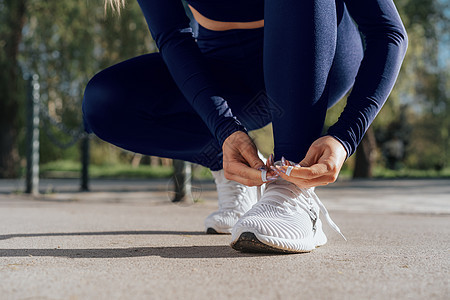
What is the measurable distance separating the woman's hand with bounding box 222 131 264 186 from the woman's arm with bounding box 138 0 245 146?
9 cm

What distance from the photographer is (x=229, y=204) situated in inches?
78.2

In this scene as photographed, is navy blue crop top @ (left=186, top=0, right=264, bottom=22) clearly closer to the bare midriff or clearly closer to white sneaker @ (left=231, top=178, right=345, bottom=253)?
the bare midriff

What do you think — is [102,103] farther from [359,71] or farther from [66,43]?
[66,43]

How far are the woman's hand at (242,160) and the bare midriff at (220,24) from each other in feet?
2.32

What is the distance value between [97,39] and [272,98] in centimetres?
898

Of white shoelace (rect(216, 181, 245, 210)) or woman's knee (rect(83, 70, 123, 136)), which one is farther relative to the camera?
white shoelace (rect(216, 181, 245, 210))

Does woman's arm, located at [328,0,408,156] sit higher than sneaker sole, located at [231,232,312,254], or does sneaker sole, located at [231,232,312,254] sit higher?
woman's arm, located at [328,0,408,156]

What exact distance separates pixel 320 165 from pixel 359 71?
422mm

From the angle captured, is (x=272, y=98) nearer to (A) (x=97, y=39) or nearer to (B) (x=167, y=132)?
(B) (x=167, y=132)

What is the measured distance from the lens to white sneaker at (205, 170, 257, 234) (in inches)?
75.3

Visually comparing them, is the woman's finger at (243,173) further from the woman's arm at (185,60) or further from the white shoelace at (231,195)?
the white shoelace at (231,195)

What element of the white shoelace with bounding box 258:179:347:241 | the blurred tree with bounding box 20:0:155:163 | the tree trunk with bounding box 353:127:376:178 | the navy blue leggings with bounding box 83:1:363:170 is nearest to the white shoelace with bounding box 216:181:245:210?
the navy blue leggings with bounding box 83:1:363:170

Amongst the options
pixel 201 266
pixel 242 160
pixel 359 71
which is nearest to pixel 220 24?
pixel 359 71

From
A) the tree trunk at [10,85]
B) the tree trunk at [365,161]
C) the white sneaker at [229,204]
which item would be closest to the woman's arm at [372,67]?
the white sneaker at [229,204]
